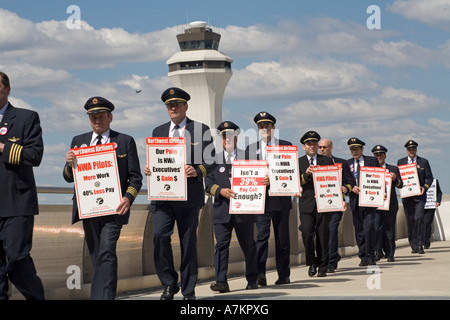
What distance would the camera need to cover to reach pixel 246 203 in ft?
43.7

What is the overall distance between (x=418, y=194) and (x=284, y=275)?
29.8ft

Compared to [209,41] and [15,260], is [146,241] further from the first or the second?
[209,41]

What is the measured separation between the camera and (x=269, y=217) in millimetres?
14023

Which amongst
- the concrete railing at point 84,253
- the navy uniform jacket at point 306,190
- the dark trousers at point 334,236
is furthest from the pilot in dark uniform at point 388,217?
the navy uniform jacket at point 306,190

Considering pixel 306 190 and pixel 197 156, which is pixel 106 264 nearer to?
pixel 197 156

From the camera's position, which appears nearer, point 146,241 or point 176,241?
point 146,241

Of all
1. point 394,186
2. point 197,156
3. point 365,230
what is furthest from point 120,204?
point 394,186

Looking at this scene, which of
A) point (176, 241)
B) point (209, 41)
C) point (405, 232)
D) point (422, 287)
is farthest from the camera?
point (209, 41)

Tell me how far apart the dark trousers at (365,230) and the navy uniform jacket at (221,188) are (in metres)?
5.73

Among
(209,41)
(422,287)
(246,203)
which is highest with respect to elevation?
(209,41)

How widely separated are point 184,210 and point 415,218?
13.1 meters

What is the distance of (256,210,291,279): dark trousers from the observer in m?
14.0
